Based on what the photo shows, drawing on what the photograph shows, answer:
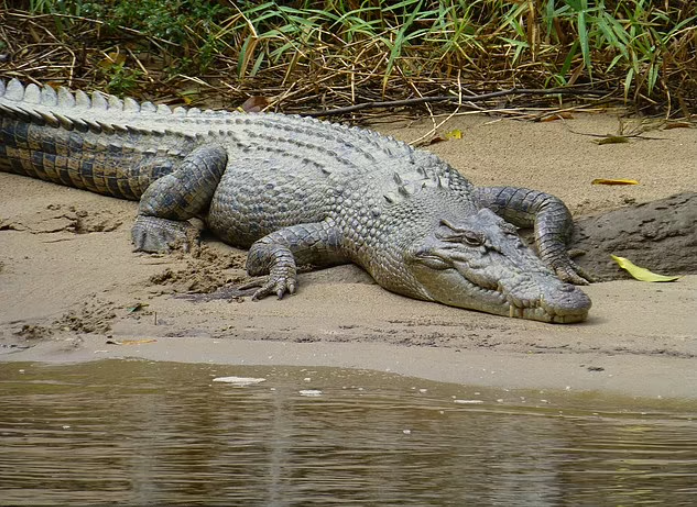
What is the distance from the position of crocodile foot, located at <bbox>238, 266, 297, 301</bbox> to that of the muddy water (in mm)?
1104

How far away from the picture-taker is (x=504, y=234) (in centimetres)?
528

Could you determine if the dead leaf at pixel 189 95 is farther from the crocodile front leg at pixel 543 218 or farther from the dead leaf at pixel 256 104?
the crocodile front leg at pixel 543 218

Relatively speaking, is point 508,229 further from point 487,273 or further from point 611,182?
point 611,182

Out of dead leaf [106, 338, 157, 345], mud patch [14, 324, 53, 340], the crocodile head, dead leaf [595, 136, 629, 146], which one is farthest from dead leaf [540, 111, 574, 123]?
mud patch [14, 324, 53, 340]

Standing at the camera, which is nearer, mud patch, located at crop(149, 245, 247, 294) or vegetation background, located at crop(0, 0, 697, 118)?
mud patch, located at crop(149, 245, 247, 294)

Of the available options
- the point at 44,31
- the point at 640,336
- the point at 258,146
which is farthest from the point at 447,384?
the point at 44,31

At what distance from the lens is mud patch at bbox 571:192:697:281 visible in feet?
18.4

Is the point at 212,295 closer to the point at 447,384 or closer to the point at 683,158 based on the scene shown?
the point at 447,384

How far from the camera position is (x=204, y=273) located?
575 cm

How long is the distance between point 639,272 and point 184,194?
257 cm

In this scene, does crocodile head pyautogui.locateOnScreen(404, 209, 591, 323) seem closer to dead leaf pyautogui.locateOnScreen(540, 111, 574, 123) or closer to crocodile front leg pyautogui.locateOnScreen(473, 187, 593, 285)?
crocodile front leg pyautogui.locateOnScreen(473, 187, 593, 285)

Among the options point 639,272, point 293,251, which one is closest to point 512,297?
point 639,272

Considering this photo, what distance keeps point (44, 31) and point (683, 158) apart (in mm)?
5203

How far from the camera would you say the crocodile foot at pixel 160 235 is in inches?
246
